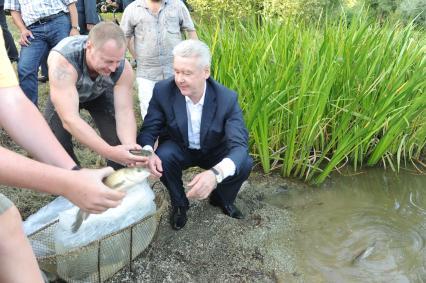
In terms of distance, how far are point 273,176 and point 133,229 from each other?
163 cm

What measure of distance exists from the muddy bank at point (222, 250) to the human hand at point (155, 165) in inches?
15.3

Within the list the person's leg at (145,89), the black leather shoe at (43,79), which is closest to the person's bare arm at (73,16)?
the person's leg at (145,89)

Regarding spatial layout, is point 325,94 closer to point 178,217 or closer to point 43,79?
point 178,217

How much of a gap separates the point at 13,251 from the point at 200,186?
0.99 meters

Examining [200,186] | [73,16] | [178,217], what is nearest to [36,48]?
[73,16]

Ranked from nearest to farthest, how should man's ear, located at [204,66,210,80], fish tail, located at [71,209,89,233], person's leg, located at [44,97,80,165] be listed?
fish tail, located at [71,209,89,233]
man's ear, located at [204,66,210,80]
person's leg, located at [44,97,80,165]

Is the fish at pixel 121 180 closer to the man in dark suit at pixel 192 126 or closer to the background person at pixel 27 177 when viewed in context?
the background person at pixel 27 177

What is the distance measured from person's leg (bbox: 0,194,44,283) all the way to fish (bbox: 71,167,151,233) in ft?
1.04

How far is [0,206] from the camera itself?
1407mm

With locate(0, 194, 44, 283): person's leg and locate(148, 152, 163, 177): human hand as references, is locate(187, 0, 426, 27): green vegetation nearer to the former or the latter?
locate(148, 152, 163, 177): human hand

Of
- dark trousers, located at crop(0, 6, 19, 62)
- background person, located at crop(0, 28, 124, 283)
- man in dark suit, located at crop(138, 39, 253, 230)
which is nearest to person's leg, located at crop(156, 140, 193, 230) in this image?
man in dark suit, located at crop(138, 39, 253, 230)

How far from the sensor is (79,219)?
212 centimetres

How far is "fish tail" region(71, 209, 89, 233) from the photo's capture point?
2.11 meters

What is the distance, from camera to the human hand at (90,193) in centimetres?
134
